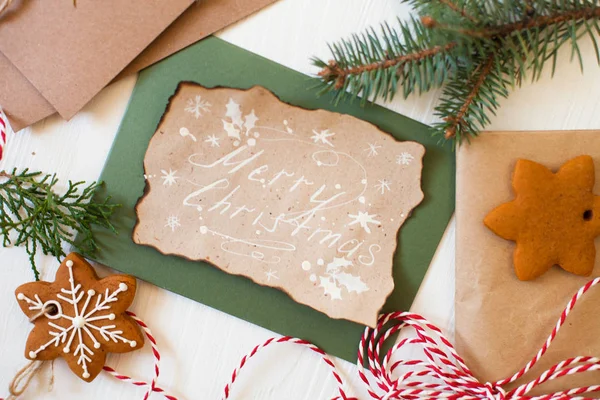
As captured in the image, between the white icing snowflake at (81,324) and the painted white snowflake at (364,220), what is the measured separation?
1.30ft

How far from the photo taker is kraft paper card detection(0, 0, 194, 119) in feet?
2.81

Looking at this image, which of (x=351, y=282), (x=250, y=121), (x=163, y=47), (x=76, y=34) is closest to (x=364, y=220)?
(x=351, y=282)

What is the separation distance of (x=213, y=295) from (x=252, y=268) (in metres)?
0.08

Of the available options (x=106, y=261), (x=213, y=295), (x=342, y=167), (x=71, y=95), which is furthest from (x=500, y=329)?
(x=71, y=95)

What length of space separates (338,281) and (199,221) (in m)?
0.26

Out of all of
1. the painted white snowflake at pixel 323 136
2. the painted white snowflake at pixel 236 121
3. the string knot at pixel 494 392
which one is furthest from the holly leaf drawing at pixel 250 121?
the string knot at pixel 494 392

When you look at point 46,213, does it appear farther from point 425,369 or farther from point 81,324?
point 425,369

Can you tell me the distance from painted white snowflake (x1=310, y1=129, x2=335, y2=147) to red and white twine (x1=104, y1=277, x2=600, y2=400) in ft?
1.03

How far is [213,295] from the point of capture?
896 mm

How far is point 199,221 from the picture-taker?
0.89 m

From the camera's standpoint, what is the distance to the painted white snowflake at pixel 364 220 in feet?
2.91

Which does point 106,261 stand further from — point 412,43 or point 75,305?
point 412,43

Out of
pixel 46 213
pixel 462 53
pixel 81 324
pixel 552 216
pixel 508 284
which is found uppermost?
pixel 462 53

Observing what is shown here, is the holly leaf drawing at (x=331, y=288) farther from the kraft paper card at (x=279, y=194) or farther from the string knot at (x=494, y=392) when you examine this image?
the string knot at (x=494, y=392)
